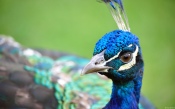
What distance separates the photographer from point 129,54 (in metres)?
2.00

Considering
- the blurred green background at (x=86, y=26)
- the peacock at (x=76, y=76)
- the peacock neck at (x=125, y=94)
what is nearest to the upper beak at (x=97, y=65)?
the peacock at (x=76, y=76)

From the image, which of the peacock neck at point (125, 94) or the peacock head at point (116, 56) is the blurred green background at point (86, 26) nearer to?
the peacock neck at point (125, 94)

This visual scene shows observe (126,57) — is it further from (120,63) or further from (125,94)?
(125,94)

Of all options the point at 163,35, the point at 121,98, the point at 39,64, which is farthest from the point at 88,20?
the point at 121,98

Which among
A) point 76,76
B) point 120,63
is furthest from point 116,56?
point 76,76

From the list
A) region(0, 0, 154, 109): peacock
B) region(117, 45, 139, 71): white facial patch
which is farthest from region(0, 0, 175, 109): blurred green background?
region(117, 45, 139, 71): white facial patch

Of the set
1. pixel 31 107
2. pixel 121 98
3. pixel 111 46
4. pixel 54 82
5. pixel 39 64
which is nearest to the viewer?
pixel 111 46

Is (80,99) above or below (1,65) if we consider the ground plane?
below

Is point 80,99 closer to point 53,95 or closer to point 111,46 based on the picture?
point 53,95

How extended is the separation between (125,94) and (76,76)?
773 millimetres

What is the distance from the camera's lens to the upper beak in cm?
192

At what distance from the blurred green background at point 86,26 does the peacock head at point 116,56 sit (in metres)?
1.84

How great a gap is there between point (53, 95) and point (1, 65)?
0.36m

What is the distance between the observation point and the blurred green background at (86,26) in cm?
402
